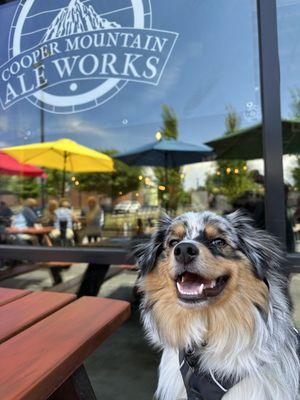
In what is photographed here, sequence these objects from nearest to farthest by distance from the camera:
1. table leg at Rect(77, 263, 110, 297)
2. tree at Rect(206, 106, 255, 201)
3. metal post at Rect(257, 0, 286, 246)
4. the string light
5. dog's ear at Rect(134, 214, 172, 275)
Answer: dog's ear at Rect(134, 214, 172, 275)
metal post at Rect(257, 0, 286, 246)
table leg at Rect(77, 263, 110, 297)
the string light
tree at Rect(206, 106, 255, 201)

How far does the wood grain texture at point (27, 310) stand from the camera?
1351 millimetres

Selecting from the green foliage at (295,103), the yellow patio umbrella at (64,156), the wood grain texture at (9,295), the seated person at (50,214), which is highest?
the green foliage at (295,103)

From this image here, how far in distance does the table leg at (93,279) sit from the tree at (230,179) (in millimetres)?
3569

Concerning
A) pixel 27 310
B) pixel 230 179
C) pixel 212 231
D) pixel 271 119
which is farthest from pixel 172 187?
pixel 27 310

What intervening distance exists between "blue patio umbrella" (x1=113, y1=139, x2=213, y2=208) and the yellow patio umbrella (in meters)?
0.38

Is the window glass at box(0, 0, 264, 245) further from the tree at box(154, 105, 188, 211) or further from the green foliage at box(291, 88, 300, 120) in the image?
the green foliage at box(291, 88, 300, 120)

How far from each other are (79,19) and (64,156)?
3.09m

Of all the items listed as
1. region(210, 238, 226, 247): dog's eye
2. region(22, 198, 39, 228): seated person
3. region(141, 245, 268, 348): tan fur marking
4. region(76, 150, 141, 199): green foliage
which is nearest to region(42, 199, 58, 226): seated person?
region(22, 198, 39, 228): seated person

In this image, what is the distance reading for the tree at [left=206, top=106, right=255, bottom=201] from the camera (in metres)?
6.36

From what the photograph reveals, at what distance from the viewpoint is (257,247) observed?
1.60 meters

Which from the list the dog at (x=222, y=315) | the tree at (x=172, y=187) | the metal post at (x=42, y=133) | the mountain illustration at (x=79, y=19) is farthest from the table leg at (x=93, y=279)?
the tree at (x=172, y=187)

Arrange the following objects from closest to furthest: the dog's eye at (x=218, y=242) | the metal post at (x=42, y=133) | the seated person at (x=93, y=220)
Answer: the dog's eye at (x=218, y=242) → the metal post at (x=42, y=133) → the seated person at (x=93, y=220)

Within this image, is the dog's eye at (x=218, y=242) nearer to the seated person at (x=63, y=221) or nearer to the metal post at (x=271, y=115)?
the metal post at (x=271, y=115)

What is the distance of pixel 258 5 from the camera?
2.18 metres
